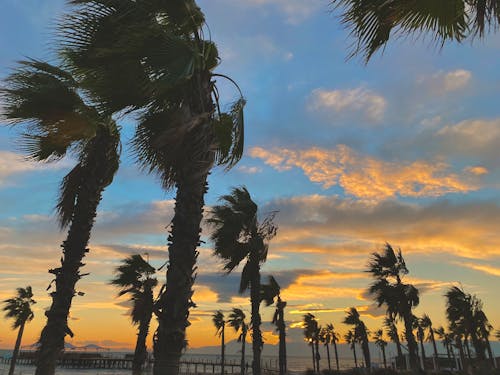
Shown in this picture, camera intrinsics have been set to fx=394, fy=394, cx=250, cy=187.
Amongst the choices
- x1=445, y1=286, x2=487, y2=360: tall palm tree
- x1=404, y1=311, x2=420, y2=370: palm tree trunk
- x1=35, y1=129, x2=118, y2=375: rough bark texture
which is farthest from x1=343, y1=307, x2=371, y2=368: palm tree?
x1=35, y1=129, x2=118, y2=375: rough bark texture

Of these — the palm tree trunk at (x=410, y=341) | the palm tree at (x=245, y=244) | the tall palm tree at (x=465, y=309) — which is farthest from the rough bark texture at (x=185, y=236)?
the tall palm tree at (x=465, y=309)

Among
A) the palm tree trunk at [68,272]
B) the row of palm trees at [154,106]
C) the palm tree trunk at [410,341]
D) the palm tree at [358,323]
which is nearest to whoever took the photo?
the row of palm trees at [154,106]

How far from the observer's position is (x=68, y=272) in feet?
28.2

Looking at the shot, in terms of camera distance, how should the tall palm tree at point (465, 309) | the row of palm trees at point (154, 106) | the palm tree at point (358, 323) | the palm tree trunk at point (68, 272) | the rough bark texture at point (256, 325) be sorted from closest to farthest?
the row of palm trees at point (154, 106) < the palm tree trunk at point (68, 272) < the rough bark texture at point (256, 325) < the tall palm tree at point (465, 309) < the palm tree at point (358, 323)

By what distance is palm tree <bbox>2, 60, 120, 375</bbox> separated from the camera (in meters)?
8.29

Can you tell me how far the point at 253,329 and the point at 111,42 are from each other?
608 inches

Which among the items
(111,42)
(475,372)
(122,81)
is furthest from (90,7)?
(475,372)

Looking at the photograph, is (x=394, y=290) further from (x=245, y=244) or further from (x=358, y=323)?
(x=358, y=323)

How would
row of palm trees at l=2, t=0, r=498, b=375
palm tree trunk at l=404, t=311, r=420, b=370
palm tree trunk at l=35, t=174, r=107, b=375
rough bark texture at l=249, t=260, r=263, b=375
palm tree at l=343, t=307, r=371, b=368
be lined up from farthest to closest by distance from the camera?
palm tree at l=343, t=307, r=371, b=368 < palm tree trunk at l=404, t=311, r=420, b=370 < rough bark texture at l=249, t=260, r=263, b=375 < palm tree trunk at l=35, t=174, r=107, b=375 < row of palm trees at l=2, t=0, r=498, b=375

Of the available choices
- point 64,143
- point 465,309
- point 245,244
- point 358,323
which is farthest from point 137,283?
point 358,323

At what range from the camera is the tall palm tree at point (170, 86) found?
212 inches

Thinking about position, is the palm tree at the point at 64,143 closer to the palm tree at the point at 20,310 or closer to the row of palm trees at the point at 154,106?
the row of palm trees at the point at 154,106

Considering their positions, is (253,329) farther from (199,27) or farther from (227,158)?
(199,27)

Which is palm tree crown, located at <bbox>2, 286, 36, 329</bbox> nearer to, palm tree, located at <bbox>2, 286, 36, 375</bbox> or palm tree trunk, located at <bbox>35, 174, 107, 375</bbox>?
palm tree, located at <bbox>2, 286, 36, 375</bbox>
